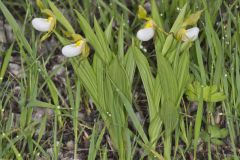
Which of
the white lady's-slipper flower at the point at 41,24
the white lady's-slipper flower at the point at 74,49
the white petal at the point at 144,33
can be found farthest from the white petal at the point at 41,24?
the white petal at the point at 144,33

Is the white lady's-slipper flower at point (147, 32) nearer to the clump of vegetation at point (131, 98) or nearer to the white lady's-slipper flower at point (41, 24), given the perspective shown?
the clump of vegetation at point (131, 98)

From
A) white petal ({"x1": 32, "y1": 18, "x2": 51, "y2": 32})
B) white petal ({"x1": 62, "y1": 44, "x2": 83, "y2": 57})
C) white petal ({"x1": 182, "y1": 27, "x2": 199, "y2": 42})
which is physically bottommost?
white petal ({"x1": 62, "y1": 44, "x2": 83, "y2": 57})

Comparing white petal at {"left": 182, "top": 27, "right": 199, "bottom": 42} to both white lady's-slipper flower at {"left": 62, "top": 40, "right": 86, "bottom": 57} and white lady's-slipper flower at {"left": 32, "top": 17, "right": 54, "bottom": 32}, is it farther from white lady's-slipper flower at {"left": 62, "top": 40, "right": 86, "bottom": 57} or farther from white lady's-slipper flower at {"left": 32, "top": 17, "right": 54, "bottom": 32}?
white lady's-slipper flower at {"left": 32, "top": 17, "right": 54, "bottom": 32}

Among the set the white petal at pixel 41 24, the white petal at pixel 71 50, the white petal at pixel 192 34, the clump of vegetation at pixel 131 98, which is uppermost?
the white petal at pixel 41 24

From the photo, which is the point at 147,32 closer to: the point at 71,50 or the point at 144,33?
the point at 144,33

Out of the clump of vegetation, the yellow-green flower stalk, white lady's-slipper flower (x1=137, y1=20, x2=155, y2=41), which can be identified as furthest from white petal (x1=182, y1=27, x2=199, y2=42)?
the yellow-green flower stalk

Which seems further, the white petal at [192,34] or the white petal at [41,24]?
the white petal at [41,24]

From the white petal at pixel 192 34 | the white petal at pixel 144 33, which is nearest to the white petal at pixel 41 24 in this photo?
the white petal at pixel 144 33

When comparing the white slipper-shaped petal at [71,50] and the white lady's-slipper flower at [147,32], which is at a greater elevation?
the white lady's-slipper flower at [147,32]
